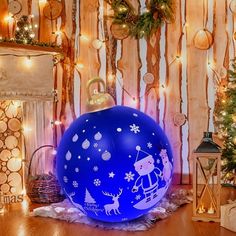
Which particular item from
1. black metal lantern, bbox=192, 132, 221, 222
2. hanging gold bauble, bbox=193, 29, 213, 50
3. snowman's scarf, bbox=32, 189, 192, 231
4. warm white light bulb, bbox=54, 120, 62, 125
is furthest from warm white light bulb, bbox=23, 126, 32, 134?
hanging gold bauble, bbox=193, 29, 213, 50

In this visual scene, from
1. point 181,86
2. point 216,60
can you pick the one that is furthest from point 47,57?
point 216,60

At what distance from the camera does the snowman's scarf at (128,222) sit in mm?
2684

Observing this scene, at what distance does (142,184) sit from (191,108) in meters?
1.72

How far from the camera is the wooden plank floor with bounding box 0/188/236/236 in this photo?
2.58m

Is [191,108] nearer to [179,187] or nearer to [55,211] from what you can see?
[179,187]

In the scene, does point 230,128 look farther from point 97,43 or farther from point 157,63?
point 97,43

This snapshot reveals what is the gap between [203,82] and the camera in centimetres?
396

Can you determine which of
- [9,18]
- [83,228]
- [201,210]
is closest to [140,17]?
[9,18]

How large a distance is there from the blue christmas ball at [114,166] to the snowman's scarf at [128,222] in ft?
0.25

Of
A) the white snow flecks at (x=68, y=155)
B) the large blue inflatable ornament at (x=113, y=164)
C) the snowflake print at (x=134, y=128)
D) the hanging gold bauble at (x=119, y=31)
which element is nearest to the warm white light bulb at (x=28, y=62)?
the hanging gold bauble at (x=119, y=31)

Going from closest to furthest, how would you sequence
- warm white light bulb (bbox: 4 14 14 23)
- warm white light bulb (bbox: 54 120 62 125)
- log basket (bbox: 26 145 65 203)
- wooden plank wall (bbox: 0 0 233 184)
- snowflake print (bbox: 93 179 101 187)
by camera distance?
snowflake print (bbox: 93 179 101 187), log basket (bbox: 26 145 65 203), warm white light bulb (bbox: 4 14 14 23), wooden plank wall (bbox: 0 0 233 184), warm white light bulb (bbox: 54 120 62 125)

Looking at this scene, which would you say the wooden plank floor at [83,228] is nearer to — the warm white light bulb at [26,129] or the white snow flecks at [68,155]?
the white snow flecks at [68,155]

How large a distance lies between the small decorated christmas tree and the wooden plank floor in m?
1.58

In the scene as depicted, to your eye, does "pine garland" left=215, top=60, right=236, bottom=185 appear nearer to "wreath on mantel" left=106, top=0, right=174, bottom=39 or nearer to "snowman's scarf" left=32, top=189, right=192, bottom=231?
"snowman's scarf" left=32, top=189, right=192, bottom=231
